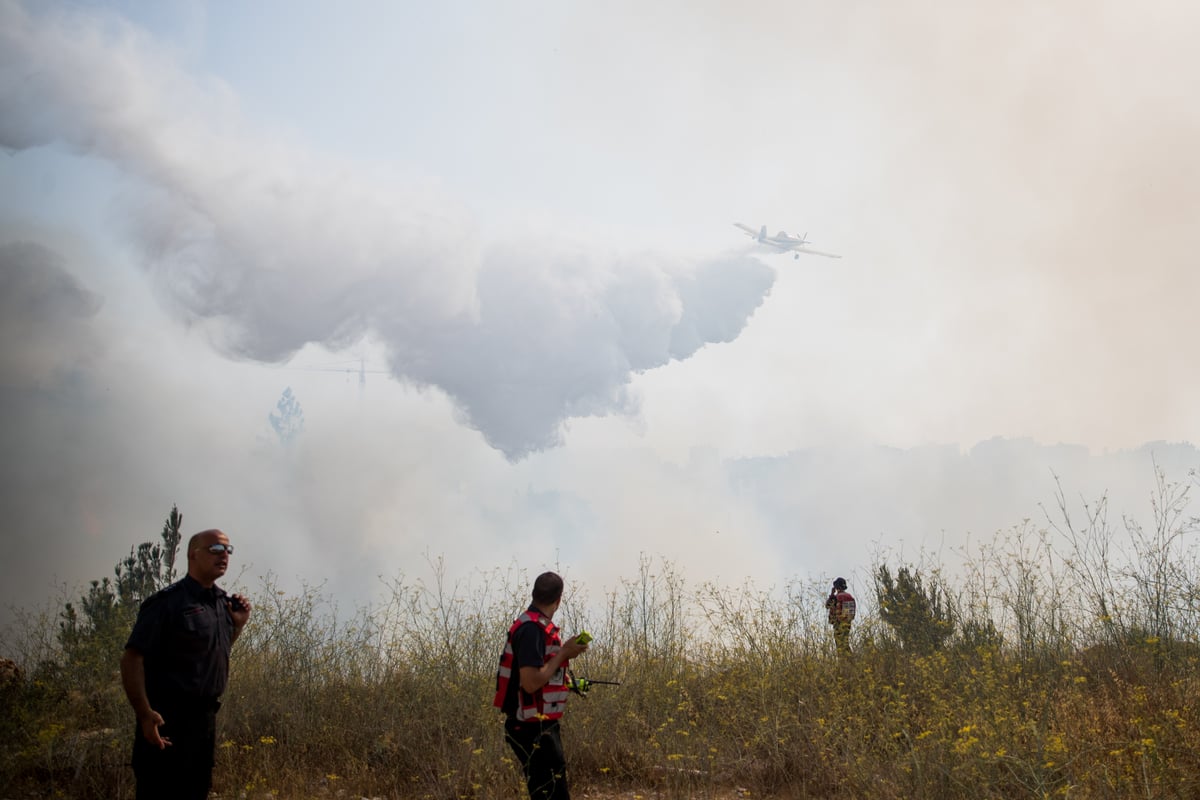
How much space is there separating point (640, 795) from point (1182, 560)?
22.9ft

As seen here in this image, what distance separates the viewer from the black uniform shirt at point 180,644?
176 inches

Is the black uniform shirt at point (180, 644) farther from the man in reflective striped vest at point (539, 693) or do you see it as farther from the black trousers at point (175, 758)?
the man in reflective striped vest at point (539, 693)

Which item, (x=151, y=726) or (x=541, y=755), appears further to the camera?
(x=541, y=755)

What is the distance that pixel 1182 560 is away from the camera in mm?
9266

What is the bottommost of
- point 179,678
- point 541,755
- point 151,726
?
point 541,755

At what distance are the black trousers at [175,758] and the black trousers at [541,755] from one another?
5.87ft

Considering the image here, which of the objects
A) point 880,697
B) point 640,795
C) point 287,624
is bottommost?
point 640,795

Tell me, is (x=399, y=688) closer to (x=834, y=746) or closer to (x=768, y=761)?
(x=768, y=761)

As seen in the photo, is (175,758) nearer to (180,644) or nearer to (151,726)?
(151,726)

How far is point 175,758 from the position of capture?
4.47 m

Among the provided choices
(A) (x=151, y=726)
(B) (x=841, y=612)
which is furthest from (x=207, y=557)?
(B) (x=841, y=612)

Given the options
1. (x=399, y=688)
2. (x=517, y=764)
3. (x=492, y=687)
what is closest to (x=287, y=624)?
(x=399, y=688)

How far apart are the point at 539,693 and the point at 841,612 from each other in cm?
879

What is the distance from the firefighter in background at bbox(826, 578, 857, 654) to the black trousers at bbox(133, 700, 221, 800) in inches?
314
